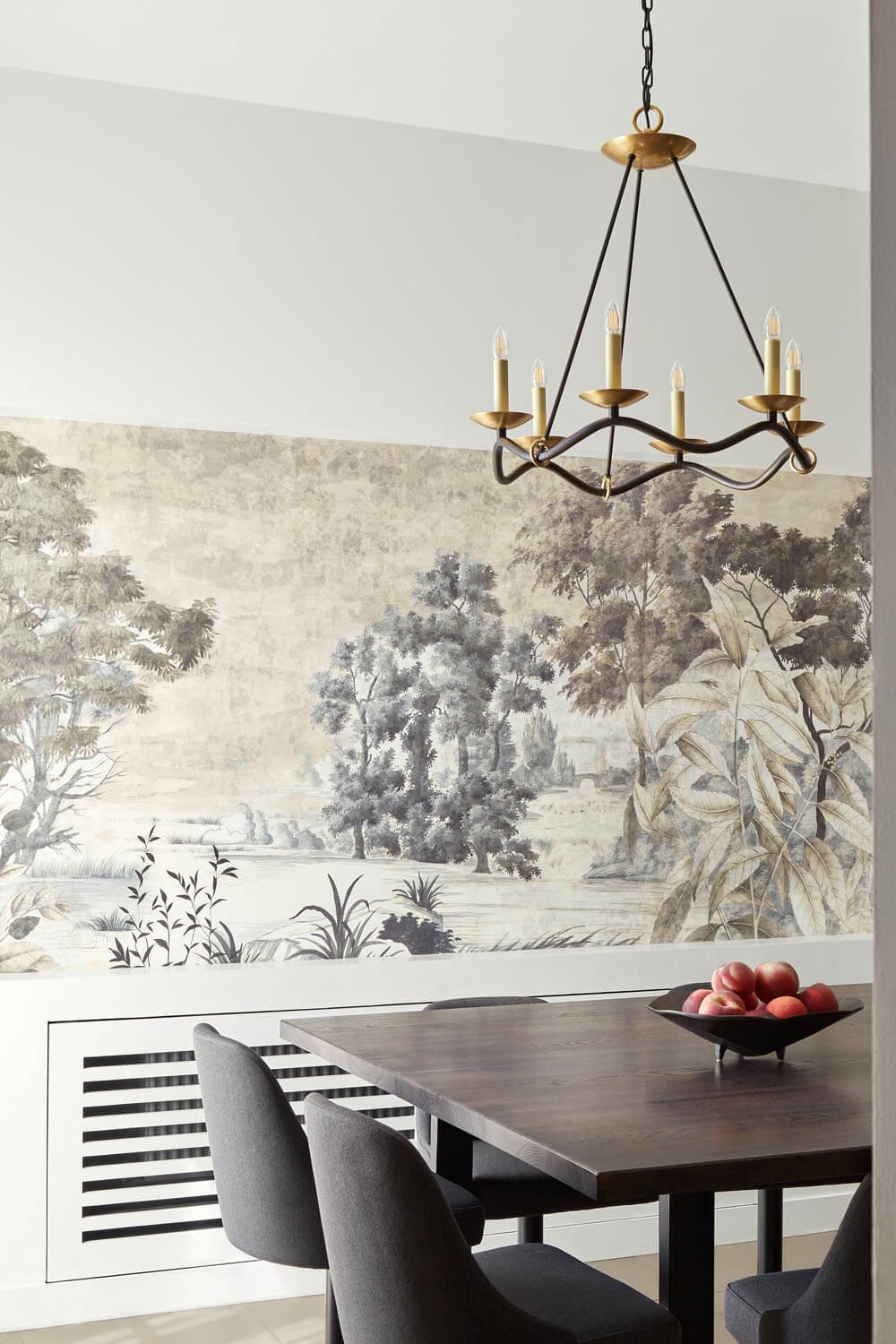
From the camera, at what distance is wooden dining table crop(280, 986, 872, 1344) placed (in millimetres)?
1716

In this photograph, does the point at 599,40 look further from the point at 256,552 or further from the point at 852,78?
the point at 256,552

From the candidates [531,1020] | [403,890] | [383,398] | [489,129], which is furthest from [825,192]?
[531,1020]

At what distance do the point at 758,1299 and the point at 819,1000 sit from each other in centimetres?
51

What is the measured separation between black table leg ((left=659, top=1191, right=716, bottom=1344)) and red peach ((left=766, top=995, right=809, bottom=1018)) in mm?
381

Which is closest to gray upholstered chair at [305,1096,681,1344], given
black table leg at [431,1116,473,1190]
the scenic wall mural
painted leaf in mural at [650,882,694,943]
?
black table leg at [431,1116,473,1190]

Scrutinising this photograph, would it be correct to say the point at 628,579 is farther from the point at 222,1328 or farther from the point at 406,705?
the point at 222,1328

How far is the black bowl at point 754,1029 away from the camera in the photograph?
2281mm

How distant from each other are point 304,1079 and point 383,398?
195 cm

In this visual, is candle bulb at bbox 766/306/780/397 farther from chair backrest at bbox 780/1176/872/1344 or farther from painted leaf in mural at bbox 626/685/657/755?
painted leaf in mural at bbox 626/685/657/755

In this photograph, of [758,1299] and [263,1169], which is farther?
[263,1169]

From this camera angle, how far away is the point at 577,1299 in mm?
2012

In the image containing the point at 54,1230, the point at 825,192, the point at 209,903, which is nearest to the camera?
the point at 54,1230

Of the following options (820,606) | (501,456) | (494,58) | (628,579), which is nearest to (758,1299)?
(501,456)

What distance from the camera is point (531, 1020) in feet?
9.23
